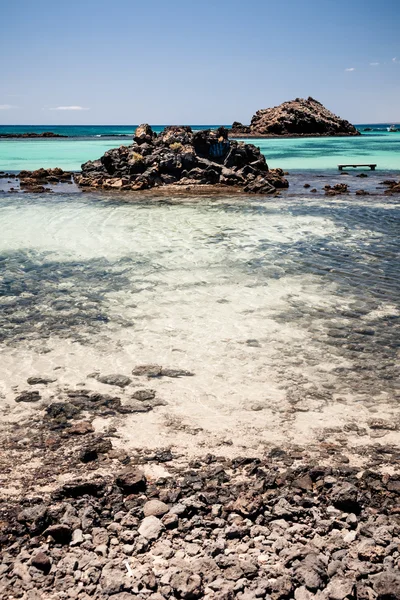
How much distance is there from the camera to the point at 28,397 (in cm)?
701

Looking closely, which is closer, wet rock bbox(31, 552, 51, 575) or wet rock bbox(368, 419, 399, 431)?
wet rock bbox(31, 552, 51, 575)

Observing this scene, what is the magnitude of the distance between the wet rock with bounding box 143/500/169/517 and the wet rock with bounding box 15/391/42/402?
2833 millimetres

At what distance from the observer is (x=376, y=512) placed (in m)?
4.75

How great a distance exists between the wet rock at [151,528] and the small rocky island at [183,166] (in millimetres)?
25999

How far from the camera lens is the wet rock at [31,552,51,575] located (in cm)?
407

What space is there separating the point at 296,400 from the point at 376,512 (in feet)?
7.42

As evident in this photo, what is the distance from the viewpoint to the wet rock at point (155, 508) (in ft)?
15.5

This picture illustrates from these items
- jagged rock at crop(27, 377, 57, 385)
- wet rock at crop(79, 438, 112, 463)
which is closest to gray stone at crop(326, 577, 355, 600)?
wet rock at crop(79, 438, 112, 463)

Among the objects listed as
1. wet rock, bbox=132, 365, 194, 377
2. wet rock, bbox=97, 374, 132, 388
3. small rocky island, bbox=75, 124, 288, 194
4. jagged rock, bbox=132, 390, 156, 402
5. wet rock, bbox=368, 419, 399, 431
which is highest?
small rocky island, bbox=75, 124, 288, 194

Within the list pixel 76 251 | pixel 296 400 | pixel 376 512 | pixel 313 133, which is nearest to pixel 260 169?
pixel 76 251

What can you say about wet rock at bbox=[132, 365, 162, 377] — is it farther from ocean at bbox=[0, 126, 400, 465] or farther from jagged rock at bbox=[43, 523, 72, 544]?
jagged rock at bbox=[43, 523, 72, 544]

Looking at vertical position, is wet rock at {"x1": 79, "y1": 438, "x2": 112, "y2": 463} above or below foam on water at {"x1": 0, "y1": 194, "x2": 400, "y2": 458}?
below

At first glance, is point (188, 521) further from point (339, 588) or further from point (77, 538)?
point (339, 588)

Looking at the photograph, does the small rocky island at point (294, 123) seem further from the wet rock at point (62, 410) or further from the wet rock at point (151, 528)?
the wet rock at point (151, 528)
